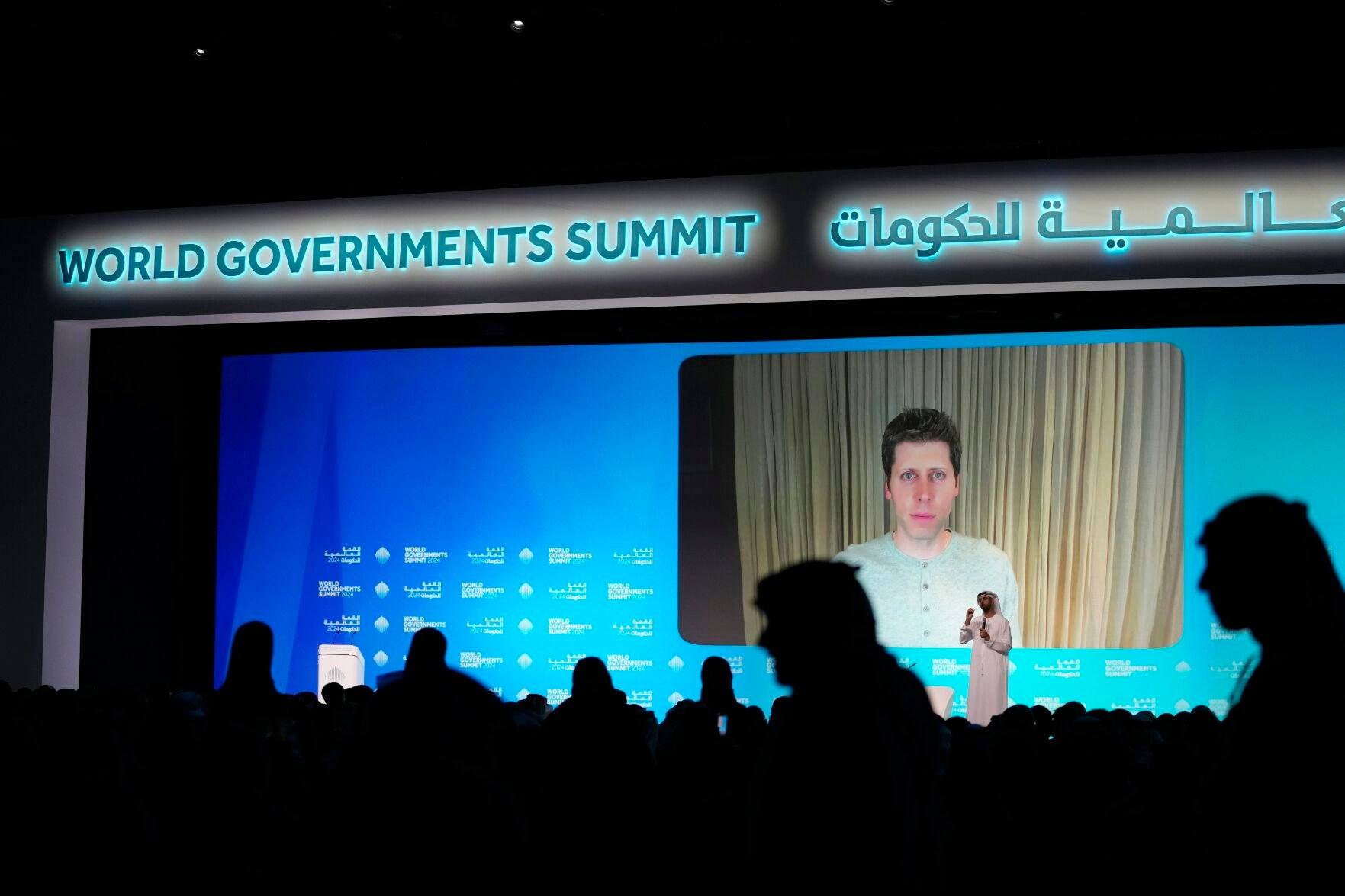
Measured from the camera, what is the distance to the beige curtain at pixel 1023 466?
671 centimetres

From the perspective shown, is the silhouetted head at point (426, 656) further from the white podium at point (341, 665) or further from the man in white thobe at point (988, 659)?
the white podium at point (341, 665)

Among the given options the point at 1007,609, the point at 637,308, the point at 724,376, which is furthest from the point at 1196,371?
the point at 637,308

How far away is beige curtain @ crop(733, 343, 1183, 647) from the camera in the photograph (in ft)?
22.0

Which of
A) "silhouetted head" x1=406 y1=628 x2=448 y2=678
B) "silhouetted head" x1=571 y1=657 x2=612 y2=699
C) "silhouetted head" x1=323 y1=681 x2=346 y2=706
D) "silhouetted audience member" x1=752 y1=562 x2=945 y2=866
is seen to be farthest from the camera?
"silhouetted head" x1=323 y1=681 x2=346 y2=706

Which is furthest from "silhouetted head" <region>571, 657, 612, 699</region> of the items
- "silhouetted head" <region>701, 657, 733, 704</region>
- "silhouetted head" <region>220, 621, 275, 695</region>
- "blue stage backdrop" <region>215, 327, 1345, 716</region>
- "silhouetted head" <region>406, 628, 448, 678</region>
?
"blue stage backdrop" <region>215, 327, 1345, 716</region>

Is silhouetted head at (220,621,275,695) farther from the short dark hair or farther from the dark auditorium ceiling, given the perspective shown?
the short dark hair

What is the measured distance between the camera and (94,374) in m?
7.88

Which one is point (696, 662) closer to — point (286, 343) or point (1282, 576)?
point (286, 343)

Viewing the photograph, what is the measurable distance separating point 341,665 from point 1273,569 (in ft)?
23.2

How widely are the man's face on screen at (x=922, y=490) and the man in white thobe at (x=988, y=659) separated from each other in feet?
1.66

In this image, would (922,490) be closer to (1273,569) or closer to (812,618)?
(812,618)

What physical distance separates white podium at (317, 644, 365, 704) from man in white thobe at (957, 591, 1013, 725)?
149 inches

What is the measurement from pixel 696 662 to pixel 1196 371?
11.1 ft

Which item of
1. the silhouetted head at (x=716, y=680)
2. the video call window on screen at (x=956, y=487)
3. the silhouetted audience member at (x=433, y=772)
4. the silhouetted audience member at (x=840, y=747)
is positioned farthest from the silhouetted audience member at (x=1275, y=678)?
the video call window on screen at (x=956, y=487)
